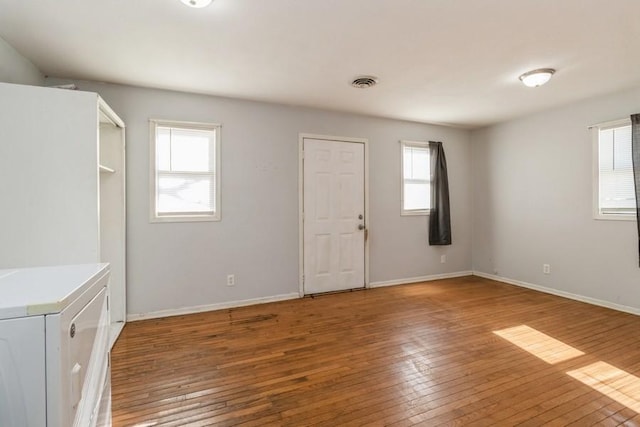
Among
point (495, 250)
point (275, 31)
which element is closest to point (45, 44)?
point (275, 31)

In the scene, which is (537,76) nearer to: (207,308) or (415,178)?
(415,178)

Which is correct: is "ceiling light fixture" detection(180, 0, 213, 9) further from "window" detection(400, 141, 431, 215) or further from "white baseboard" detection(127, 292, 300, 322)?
"window" detection(400, 141, 431, 215)

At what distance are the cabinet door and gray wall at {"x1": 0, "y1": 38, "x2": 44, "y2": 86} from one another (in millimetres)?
2647

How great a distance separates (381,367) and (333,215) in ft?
7.51

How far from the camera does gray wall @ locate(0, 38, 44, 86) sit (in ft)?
7.81

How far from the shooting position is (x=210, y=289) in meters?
3.61

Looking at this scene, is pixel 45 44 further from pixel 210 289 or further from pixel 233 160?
pixel 210 289

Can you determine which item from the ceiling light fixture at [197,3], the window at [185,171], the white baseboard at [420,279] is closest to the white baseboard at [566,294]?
the white baseboard at [420,279]

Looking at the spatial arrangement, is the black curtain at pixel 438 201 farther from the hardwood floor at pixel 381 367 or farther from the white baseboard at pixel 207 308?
the white baseboard at pixel 207 308

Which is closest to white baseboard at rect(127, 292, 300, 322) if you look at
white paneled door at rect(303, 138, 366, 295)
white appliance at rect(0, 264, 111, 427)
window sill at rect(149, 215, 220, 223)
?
white paneled door at rect(303, 138, 366, 295)

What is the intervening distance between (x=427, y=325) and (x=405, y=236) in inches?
73.0

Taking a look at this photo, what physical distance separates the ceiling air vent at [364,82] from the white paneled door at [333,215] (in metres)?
1.05

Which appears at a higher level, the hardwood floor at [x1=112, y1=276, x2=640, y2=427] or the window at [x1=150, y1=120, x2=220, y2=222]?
the window at [x1=150, y1=120, x2=220, y2=222]

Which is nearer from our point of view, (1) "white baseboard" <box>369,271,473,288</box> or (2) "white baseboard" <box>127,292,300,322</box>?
(2) "white baseboard" <box>127,292,300,322</box>
